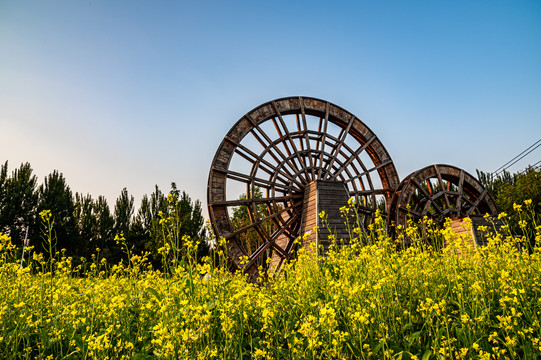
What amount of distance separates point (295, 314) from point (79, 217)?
2315 centimetres

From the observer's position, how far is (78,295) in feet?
9.45

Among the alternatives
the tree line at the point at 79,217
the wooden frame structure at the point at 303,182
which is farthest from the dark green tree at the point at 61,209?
the wooden frame structure at the point at 303,182

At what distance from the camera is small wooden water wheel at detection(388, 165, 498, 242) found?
34.0 feet

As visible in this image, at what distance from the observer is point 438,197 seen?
11.1 meters

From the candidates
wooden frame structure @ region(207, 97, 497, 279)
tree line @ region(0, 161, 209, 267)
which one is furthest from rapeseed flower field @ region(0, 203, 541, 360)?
tree line @ region(0, 161, 209, 267)

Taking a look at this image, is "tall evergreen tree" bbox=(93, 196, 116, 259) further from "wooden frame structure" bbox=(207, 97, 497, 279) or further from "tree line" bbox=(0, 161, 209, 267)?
"wooden frame structure" bbox=(207, 97, 497, 279)

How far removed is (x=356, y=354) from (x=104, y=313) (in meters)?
1.89

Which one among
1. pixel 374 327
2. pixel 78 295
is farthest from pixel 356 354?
pixel 78 295

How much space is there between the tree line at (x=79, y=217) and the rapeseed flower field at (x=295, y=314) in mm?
14174

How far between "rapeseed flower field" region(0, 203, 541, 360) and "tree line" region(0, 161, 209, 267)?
1417 cm

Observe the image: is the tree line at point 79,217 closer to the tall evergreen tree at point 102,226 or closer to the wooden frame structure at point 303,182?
the tall evergreen tree at point 102,226

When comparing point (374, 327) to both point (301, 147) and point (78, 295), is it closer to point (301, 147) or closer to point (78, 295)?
point (78, 295)

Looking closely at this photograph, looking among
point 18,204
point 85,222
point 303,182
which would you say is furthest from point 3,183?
point 303,182

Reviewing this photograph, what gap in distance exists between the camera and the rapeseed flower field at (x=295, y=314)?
1.89m
